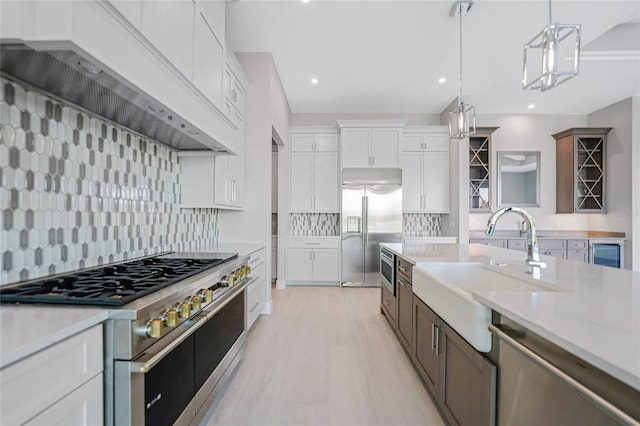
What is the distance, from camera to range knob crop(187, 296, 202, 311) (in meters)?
1.44

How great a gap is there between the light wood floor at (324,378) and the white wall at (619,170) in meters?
4.76

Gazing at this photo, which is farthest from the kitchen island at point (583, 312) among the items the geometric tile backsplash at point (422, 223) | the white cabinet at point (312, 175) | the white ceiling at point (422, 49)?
the geometric tile backsplash at point (422, 223)

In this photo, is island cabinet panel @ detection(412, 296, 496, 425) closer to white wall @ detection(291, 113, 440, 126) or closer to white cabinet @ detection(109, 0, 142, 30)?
white cabinet @ detection(109, 0, 142, 30)

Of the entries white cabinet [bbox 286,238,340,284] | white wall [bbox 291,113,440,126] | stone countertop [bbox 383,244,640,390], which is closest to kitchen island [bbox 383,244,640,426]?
stone countertop [bbox 383,244,640,390]

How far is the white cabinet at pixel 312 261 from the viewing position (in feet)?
17.0

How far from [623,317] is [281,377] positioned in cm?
201

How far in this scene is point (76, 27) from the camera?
97cm

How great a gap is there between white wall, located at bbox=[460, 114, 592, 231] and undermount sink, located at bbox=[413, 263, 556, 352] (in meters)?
4.04

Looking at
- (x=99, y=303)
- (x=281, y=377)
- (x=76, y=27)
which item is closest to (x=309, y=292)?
(x=281, y=377)

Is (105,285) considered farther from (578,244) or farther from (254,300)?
(578,244)

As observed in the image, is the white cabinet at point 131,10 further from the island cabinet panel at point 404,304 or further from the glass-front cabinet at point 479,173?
the glass-front cabinet at point 479,173

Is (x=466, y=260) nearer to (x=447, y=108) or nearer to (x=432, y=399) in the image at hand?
(x=432, y=399)

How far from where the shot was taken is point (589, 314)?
0.92 m

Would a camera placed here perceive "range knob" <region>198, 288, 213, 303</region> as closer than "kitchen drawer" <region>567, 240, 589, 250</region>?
Yes
